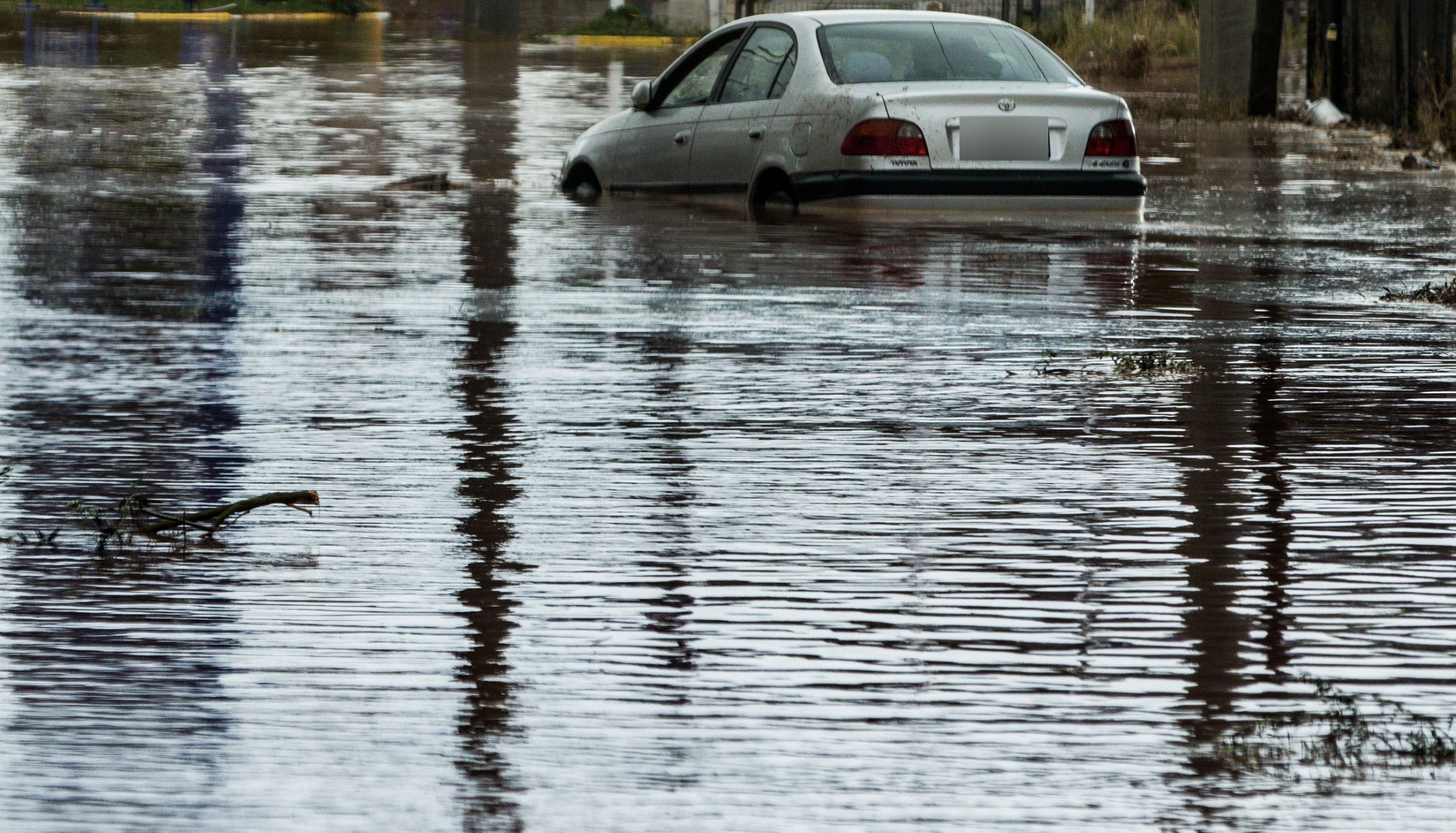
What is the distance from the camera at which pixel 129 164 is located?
15188 mm

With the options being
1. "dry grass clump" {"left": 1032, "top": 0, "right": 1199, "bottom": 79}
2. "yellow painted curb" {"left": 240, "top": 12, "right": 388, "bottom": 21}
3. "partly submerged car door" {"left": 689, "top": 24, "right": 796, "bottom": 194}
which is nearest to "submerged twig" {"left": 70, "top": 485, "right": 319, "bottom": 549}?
"partly submerged car door" {"left": 689, "top": 24, "right": 796, "bottom": 194}

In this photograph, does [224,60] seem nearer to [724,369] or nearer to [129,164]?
[129,164]

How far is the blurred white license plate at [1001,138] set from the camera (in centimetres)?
1153

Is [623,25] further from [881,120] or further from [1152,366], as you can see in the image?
[1152,366]

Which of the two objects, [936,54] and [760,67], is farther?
[760,67]

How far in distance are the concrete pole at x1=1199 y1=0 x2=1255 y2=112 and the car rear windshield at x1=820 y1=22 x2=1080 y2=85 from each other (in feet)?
28.7

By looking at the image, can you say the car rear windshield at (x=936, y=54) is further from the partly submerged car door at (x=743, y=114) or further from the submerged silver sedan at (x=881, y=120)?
the partly submerged car door at (x=743, y=114)

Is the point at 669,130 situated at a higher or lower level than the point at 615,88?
lower

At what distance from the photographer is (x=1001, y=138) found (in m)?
11.6

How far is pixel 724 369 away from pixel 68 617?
126 inches

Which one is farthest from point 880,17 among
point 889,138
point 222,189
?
point 222,189

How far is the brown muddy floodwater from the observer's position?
3387 mm

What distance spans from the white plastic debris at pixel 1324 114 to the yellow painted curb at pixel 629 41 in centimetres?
2008

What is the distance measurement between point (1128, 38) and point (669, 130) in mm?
19200
